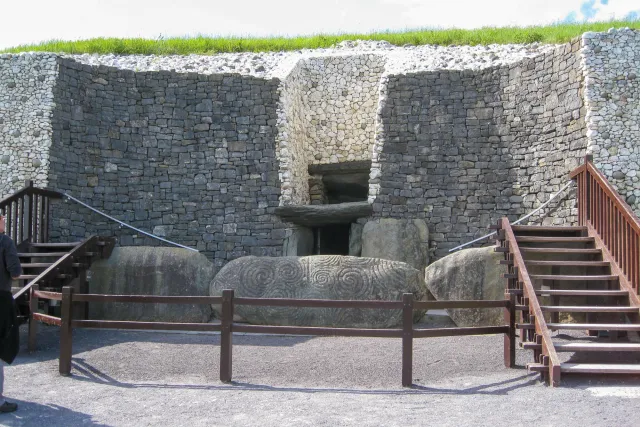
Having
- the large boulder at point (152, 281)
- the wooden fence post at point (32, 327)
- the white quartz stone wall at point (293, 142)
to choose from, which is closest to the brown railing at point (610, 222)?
the white quartz stone wall at point (293, 142)

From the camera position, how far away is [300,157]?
554 inches

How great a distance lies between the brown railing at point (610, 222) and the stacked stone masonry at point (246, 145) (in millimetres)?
1532

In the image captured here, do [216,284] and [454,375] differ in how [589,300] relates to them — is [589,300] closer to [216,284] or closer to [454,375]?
[454,375]

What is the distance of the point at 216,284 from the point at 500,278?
4321 mm

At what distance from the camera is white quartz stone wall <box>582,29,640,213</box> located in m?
10.6

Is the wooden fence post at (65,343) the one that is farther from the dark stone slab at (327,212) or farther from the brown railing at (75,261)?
the dark stone slab at (327,212)

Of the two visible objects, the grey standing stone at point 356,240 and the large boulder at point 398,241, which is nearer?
the large boulder at point 398,241

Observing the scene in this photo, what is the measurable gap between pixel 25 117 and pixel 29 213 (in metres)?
2.41

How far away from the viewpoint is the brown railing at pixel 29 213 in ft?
34.9

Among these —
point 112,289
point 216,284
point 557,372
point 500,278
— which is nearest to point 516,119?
point 500,278

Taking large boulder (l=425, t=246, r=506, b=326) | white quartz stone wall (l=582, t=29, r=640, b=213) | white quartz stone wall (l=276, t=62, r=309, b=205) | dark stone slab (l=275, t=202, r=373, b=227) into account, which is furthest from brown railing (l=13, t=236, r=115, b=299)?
white quartz stone wall (l=582, t=29, r=640, b=213)

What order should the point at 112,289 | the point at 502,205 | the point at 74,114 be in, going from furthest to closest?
the point at 74,114, the point at 502,205, the point at 112,289

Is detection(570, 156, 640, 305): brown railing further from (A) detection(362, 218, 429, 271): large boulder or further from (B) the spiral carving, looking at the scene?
(B) the spiral carving

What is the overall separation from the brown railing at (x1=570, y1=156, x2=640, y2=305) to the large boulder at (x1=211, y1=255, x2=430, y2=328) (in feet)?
8.68
